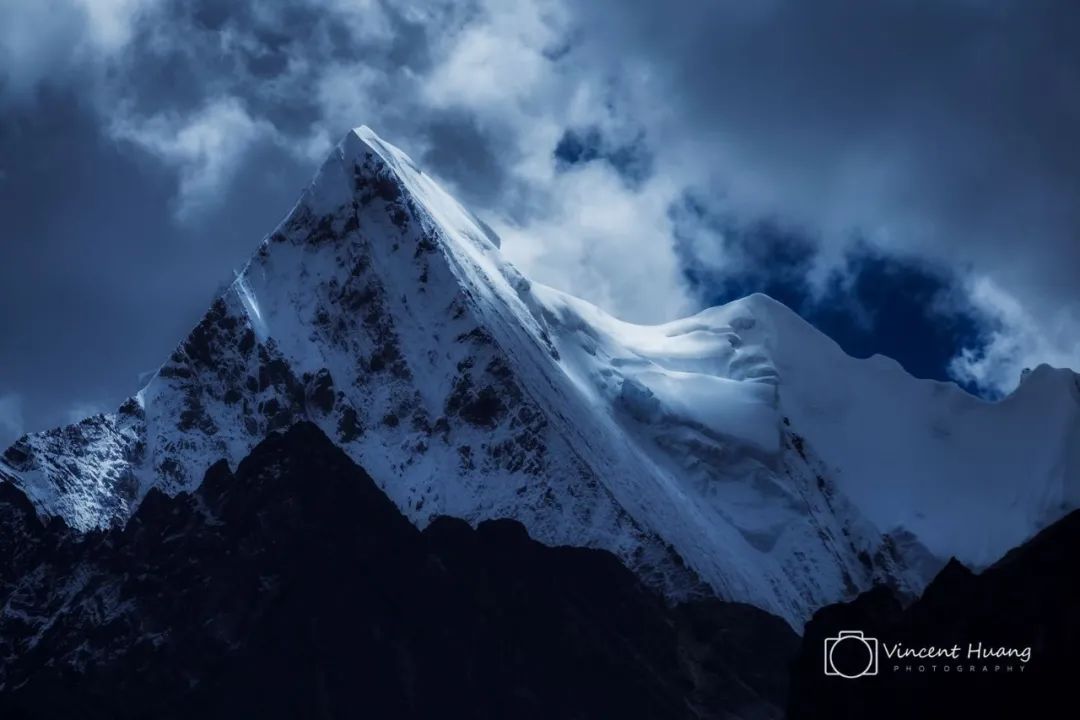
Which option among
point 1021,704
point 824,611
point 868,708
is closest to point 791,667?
point 824,611

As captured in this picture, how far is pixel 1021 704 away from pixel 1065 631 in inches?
205

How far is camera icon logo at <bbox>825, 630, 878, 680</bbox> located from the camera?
163m

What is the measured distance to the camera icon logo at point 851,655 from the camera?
534 feet

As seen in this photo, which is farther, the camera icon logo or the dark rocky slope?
the camera icon logo

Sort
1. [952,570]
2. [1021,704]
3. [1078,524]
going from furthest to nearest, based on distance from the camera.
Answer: [952,570] < [1078,524] < [1021,704]

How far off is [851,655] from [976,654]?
14.0m

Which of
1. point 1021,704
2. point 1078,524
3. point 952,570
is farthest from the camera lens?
point 952,570

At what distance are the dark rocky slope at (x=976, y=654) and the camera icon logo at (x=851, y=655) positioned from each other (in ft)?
2.31

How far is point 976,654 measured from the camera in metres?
152

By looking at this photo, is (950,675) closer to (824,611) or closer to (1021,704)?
(1021,704)

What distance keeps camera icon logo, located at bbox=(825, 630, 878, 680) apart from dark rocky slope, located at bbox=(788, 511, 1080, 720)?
70 cm

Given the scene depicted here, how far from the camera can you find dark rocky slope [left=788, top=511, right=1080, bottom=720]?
14625cm

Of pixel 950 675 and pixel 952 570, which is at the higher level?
pixel 952 570

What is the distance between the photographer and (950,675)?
502 feet
